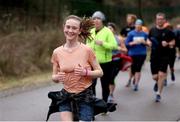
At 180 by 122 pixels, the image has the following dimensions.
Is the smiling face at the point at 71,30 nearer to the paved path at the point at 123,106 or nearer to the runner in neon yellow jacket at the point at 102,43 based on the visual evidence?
the runner in neon yellow jacket at the point at 102,43

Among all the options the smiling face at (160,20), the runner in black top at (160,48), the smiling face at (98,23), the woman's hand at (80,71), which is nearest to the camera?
the woman's hand at (80,71)

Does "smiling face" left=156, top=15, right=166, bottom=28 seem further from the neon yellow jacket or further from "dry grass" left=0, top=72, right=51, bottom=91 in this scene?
"dry grass" left=0, top=72, right=51, bottom=91

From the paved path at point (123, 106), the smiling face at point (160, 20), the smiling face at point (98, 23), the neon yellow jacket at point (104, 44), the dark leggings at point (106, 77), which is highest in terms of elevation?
the smiling face at point (160, 20)

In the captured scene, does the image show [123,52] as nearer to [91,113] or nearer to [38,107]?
[38,107]

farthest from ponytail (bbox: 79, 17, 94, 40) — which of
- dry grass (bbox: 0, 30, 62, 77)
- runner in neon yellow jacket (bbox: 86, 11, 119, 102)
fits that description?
dry grass (bbox: 0, 30, 62, 77)

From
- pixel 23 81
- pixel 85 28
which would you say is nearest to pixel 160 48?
pixel 23 81

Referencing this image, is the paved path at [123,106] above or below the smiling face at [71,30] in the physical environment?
below

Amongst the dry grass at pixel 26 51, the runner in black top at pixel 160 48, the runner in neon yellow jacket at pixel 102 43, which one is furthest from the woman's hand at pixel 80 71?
the dry grass at pixel 26 51

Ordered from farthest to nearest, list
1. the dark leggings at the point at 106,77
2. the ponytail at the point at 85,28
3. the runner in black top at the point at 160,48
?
the runner in black top at the point at 160,48 < the dark leggings at the point at 106,77 < the ponytail at the point at 85,28

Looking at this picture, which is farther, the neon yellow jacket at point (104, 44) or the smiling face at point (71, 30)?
the neon yellow jacket at point (104, 44)

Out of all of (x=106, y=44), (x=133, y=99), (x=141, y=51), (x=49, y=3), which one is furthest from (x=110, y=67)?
(x=49, y=3)

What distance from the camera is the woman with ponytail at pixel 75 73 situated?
6.55m

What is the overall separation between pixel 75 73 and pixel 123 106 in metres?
5.49

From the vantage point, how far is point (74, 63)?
6.59 m
